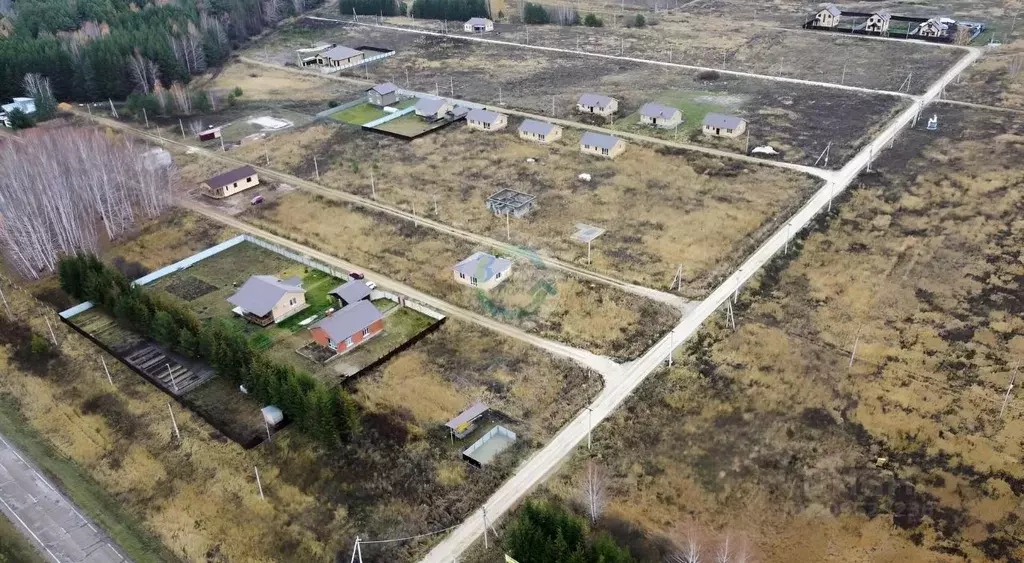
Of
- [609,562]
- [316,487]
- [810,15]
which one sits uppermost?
[810,15]

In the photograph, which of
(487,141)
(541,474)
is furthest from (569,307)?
(487,141)

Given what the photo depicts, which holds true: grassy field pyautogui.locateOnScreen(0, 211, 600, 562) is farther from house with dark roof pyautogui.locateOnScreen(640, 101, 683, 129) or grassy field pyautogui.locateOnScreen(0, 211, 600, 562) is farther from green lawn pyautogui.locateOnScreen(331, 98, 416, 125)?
green lawn pyautogui.locateOnScreen(331, 98, 416, 125)

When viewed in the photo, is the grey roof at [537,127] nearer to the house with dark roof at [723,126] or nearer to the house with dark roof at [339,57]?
the house with dark roof at [723,126]

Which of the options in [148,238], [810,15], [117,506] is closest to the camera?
[117,506]

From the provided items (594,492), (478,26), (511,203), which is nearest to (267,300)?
(511,203)

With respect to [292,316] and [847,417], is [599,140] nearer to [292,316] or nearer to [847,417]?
[292,316]

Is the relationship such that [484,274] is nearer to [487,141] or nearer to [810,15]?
[487,141]
